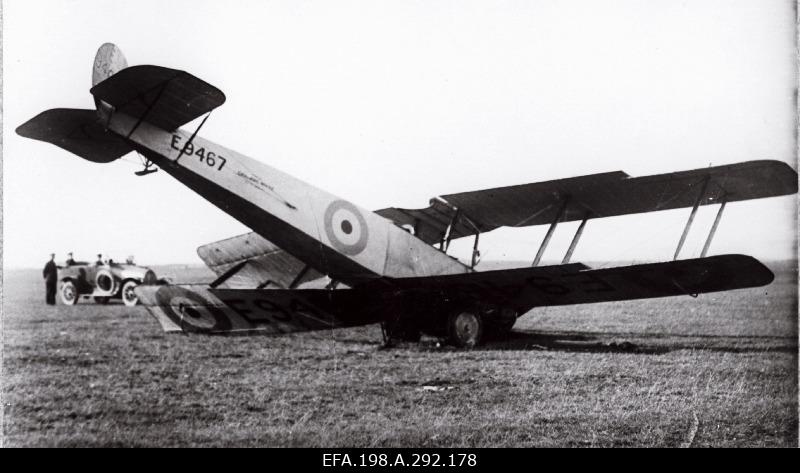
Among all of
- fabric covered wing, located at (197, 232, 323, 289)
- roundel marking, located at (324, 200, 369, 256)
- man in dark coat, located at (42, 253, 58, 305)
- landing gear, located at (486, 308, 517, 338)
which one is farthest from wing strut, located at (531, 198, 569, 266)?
man in dark coat, located at (42, 253, 58, 305)

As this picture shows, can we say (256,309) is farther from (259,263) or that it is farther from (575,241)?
(575,241)

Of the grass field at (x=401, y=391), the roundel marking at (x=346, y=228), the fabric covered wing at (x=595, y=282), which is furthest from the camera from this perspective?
A: the roundel marking at (x=346, y=228)

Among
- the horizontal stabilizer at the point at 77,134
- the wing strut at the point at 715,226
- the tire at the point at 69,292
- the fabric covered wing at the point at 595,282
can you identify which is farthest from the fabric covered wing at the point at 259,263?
the tire at the point at 69,292

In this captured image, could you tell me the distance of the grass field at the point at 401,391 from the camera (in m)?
3.70

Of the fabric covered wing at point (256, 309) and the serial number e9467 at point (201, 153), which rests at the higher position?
the serial number e9467 at point (201, 153)

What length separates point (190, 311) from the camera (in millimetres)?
6992

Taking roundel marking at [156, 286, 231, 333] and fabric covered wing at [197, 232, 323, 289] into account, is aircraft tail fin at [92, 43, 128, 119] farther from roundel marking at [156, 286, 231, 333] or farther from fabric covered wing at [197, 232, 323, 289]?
fabric covered wing at [197, 232, 323, 289]

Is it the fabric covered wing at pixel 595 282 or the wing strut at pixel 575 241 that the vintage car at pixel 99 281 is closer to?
the fabric covered wing at pixel 595 282

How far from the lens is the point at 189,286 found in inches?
269

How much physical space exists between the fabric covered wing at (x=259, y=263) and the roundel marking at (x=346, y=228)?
1224 mm

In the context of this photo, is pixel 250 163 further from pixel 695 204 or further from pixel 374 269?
pixel 695 204

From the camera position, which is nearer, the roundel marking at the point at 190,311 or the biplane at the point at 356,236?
the biplane at the point at 356,236

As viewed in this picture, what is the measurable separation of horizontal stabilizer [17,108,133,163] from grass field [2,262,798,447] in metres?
1.31
